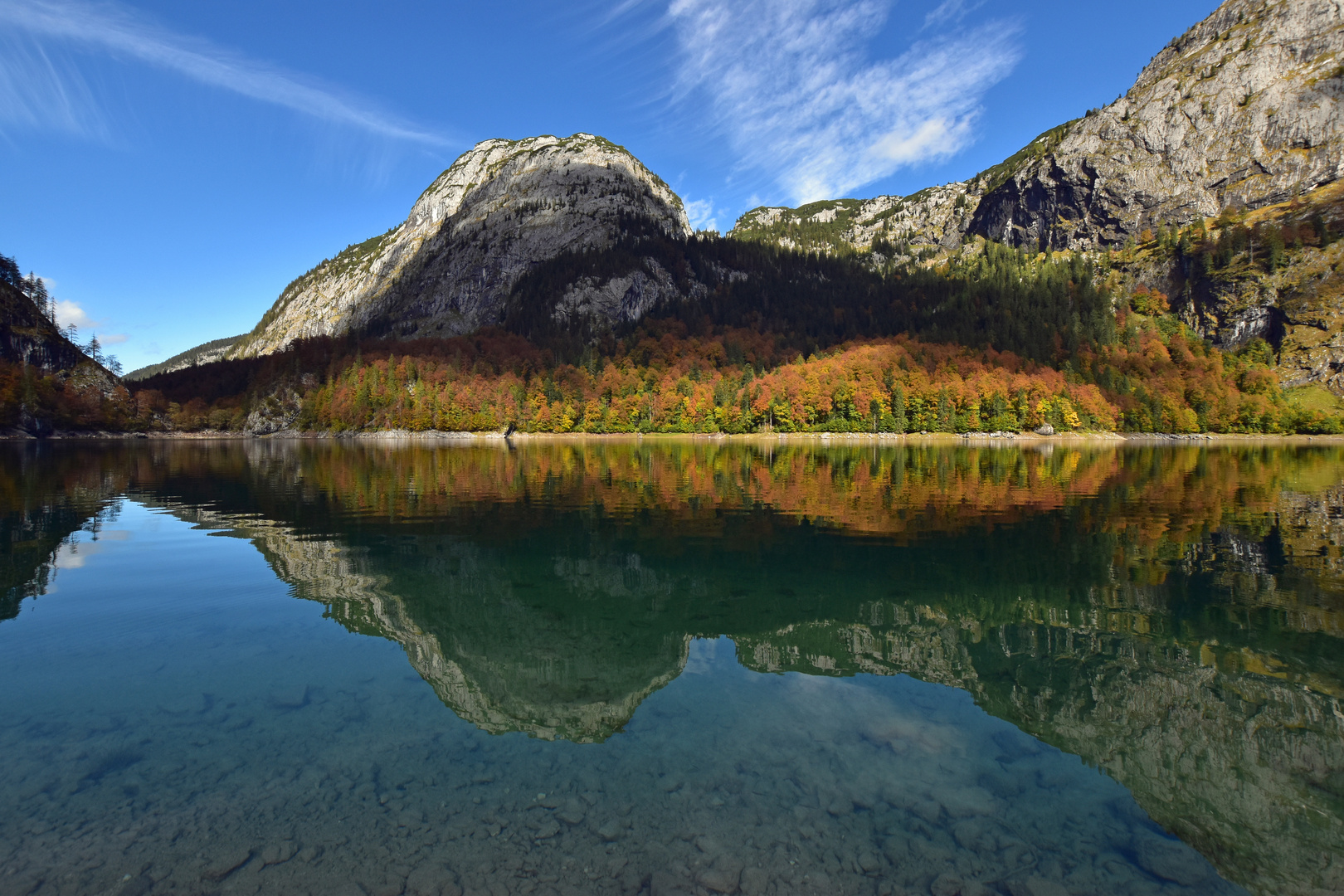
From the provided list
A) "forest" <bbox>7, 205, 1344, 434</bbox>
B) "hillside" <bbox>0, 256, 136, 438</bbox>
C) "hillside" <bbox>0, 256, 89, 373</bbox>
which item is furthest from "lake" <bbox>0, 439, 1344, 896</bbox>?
"hillside" <bbox>0, 256, 89, 373</bbox>

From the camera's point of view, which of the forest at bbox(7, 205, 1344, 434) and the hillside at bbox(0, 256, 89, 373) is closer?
the forest at bbox(7, 205, 1344, 434)

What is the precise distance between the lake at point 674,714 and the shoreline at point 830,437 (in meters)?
109

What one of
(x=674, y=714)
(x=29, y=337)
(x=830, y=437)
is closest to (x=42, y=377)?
(x=29, y=337)

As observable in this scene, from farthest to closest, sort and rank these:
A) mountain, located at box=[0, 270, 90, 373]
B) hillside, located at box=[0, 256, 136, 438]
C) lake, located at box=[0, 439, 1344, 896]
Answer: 1. mountain, located at box=[0, 270, 90, 373]
2. hillside, located at box=[0, 256, 136, 438]
3. lake, located at box=[0, 439, 1344, 896]

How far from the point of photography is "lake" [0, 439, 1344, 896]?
286 inches

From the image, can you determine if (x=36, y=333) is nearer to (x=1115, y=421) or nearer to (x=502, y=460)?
(x=502, y=460)

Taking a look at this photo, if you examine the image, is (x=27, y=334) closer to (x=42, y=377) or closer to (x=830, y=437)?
(x=42, y=377)

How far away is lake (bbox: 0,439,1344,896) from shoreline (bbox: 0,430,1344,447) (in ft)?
357

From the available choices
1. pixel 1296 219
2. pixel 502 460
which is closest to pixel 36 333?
pixel 502 460

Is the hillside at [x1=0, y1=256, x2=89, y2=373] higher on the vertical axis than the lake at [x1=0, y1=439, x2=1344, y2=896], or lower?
higher

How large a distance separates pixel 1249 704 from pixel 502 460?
75926mm

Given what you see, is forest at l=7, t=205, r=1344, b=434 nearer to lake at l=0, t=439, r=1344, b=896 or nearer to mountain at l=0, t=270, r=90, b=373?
mountain at l=0, t=270, r=90, b=373

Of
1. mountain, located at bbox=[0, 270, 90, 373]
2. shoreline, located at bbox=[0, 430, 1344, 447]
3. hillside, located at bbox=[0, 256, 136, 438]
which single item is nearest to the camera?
shoreline, located at bbox=[0, 430, 1344, 447]

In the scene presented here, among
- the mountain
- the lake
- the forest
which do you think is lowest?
the lake
